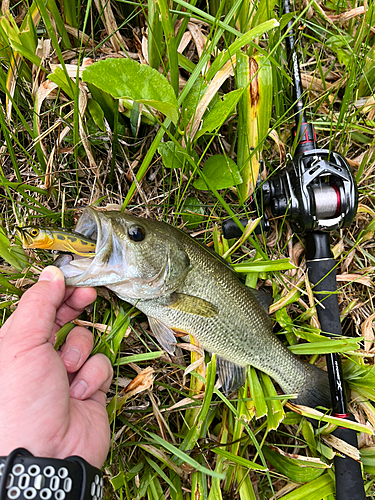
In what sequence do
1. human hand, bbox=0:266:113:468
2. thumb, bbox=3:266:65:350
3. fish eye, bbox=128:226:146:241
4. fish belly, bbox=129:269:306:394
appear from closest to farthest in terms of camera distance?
human hand, bbox=0:266:113:468 → thumb, bbox=3:266:65:350 → fish eye, bbox=128:226:146:241 → fish belly, bbox=129:269:306:394

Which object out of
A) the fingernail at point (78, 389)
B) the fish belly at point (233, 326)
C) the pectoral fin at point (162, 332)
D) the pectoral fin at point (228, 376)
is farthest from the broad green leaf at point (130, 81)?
the pectoral fin at point (228, 376)

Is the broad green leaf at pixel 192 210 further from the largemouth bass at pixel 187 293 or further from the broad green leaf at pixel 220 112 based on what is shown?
the broad green leaf at pixel 220 112

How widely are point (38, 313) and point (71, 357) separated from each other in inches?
17.5

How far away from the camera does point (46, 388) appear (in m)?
1.78

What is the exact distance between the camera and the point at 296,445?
273 centimetres

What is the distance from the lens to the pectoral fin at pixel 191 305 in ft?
7.52

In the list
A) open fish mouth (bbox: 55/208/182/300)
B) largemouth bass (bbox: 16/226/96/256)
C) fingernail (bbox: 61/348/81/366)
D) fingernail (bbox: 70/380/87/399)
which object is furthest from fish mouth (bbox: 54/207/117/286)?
fingernail (bbox: 70/380/87/399)

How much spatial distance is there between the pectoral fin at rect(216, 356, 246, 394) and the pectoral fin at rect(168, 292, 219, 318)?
0.49 m

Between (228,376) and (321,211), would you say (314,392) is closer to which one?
(228,376)

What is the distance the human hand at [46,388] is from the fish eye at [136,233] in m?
0.49

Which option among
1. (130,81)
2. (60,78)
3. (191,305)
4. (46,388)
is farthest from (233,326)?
(60,78)

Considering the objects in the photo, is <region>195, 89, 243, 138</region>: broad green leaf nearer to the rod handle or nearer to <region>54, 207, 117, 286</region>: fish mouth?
<region>54, 207, 117, 286</region>: fish mouth

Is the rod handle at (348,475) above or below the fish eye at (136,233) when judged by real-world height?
below

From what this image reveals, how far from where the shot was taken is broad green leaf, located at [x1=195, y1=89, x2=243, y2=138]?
214cm
